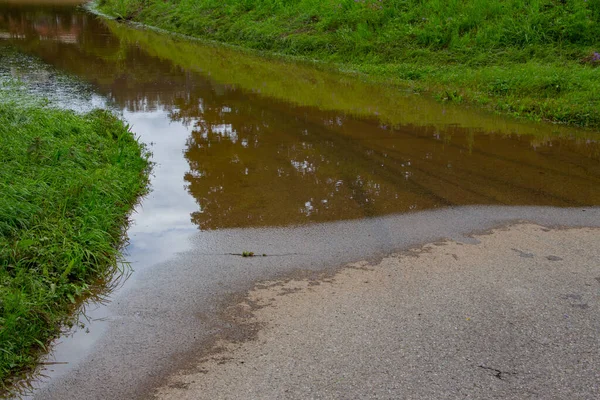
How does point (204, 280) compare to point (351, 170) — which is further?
point (351, 170)

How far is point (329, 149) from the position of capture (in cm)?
854

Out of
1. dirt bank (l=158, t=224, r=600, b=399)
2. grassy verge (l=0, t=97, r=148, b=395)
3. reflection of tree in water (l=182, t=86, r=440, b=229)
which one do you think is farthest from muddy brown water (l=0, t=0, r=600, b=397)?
dirt bank (l=158, t=224, r=600, b=399)

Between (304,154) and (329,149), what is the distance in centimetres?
47

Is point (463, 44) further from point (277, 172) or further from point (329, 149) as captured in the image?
point (277, 172)

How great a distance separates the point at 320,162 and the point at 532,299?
3.93 meters

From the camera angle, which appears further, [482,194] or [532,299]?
[482,194]

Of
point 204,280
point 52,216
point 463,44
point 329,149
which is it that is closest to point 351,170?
point 329,149

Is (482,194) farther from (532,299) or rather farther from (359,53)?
(359,53)

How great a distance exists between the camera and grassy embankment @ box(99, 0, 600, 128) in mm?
11055

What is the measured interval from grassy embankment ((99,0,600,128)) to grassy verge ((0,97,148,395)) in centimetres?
698

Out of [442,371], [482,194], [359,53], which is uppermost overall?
[359,53]

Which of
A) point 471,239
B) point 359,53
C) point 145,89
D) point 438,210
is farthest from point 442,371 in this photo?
point 359,53

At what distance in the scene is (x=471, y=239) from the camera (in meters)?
5.69

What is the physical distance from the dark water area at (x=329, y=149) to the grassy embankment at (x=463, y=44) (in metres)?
0.95
